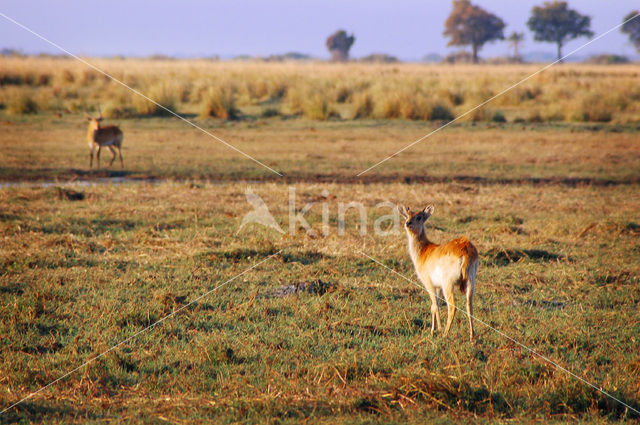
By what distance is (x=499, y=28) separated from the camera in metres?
73.7

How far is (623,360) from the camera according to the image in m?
5.61

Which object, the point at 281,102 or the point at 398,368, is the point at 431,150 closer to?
the point at 281,102

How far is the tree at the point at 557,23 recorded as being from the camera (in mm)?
65375

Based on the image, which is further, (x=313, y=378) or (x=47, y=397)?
(x=313, y=378)

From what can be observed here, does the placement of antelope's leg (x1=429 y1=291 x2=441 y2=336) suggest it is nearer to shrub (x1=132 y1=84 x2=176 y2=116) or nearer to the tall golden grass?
the tall golden grass

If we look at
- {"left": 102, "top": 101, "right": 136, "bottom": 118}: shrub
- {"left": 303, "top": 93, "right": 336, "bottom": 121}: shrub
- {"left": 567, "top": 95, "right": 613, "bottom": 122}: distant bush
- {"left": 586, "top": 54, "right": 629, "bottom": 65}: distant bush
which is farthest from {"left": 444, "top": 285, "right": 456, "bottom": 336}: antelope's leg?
{"left": 586, "top": 54, "right": 629, "bottom": 65}: distant bush

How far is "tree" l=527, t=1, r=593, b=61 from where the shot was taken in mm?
65375

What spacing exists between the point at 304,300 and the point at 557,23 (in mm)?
67492

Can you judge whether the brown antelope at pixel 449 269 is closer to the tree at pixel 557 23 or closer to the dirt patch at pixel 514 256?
the dirt patch at pixel 514 256

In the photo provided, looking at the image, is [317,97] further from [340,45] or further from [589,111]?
[340,45]

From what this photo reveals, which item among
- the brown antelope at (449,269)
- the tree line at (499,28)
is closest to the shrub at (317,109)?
the brown antelope at (449,269)

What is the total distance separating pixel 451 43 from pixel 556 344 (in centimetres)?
7291

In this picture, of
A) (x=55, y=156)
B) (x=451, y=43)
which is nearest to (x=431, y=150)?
(x=55, y=156)

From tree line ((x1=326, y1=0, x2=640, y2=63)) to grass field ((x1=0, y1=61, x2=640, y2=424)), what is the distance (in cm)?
5131
